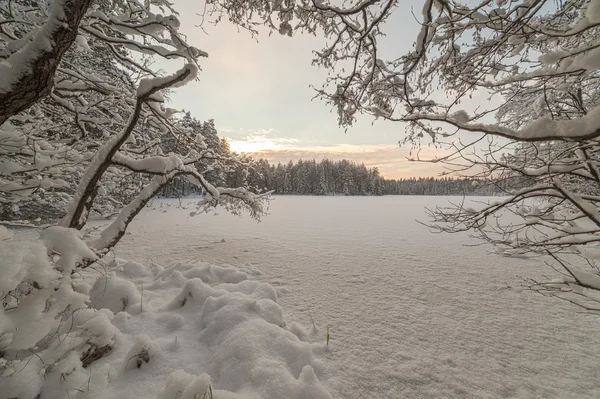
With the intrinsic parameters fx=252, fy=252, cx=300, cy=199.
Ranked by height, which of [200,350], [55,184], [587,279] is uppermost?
[55,184]

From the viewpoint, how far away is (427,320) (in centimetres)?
413

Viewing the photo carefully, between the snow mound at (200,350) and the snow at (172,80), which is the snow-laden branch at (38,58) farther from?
the snow mound at (200,350)

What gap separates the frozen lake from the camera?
2770mm

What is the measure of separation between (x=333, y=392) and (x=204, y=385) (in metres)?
1.29

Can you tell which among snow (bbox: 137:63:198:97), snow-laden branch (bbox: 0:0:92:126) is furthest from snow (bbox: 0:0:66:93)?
snow (bbox: 137:63:198:97)

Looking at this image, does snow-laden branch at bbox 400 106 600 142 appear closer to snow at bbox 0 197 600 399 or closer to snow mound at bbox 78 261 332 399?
snow at bbox 0 197 600 399

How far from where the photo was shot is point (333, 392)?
2.52 m

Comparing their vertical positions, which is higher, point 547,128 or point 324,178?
point 324,178

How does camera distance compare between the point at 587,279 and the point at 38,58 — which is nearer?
the point at 38,58

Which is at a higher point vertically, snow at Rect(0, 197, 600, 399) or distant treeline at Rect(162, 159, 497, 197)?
distant treeline at Rect(162, 159, 497, 197)

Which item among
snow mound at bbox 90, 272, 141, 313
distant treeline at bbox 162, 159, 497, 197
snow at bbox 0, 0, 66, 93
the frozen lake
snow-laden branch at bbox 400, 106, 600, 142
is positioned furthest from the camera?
distant treeline at bbox 162, 159, 497, 197

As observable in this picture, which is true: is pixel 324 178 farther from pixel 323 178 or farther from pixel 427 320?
pixel 427 320

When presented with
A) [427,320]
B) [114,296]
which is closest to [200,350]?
[114,296]

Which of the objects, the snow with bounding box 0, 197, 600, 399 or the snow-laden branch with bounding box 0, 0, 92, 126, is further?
the snow with bounding box 0, 197, 600, 399
